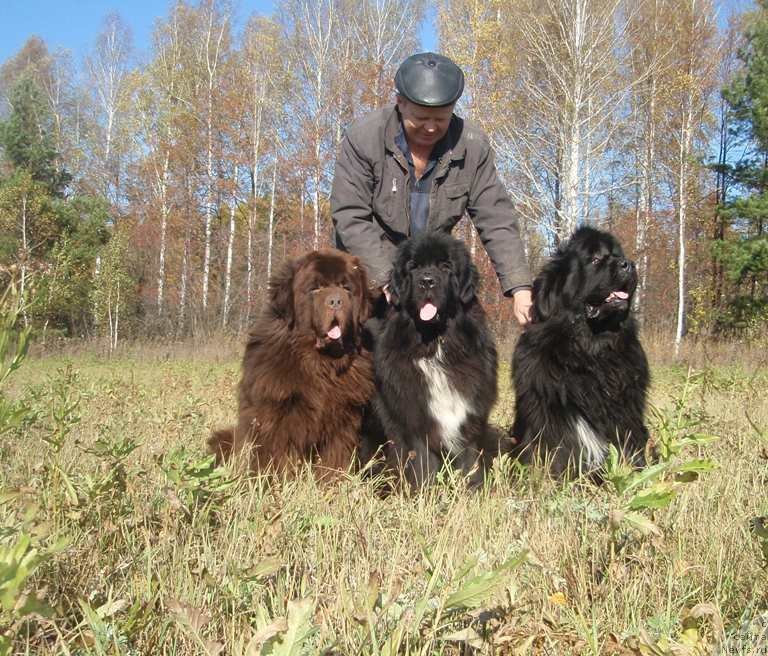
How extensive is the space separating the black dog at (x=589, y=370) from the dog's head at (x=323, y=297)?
1.11 metres

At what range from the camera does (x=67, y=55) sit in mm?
38406

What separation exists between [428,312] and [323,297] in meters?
0.59

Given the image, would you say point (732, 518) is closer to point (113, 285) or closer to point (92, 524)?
point (92, 524)

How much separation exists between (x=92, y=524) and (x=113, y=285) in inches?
902

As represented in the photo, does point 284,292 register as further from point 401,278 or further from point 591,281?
point 591,281

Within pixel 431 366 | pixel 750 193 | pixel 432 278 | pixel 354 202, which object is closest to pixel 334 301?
pixel 432 278

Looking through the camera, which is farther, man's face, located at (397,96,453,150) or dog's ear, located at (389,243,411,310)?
man's face, located at (397,96,453,150)

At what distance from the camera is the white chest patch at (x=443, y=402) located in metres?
4.03

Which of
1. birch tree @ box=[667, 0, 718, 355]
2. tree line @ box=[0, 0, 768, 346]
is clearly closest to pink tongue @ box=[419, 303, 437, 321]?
tree line @ box=[0, 0, 768, 346]

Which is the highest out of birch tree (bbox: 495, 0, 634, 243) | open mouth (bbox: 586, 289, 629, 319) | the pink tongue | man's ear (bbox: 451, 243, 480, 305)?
birch tree (bbox: 495, 0, 634, 243)

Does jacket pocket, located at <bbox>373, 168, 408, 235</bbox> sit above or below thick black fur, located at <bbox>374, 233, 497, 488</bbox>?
above

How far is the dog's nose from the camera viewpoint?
3.88 metres

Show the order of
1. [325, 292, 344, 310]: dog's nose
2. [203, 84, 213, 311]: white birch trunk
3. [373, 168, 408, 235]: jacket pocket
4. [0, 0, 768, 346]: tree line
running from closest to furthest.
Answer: [325, 292, 344, 310]: dog's nose
[373, 168, 408, 235]: jacket pocket
[0, 0, 768, 346]: tree line
[203, 84, 213, 311]: white birch trunk

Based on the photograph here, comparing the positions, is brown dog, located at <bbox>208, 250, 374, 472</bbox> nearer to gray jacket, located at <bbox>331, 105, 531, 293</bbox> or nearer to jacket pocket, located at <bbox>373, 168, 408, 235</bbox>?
gray jacket, located at <bbox>331, 105, 531, 293</bbox>
